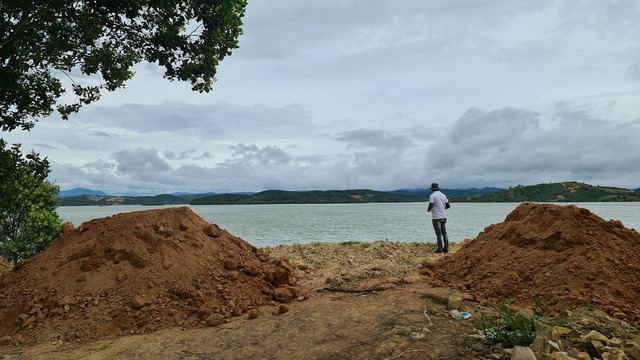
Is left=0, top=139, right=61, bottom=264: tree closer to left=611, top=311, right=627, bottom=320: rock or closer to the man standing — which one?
the man standing

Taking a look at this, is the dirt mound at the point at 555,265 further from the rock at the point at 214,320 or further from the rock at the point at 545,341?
the rock at the point at 214,320

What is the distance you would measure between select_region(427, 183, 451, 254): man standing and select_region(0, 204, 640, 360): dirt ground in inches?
150

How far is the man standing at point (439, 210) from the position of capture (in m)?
15.2

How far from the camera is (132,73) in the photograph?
11.5 metres

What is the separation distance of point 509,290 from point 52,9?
11872mm

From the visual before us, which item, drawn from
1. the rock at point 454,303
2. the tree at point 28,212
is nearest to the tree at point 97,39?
the tree at point 28,212

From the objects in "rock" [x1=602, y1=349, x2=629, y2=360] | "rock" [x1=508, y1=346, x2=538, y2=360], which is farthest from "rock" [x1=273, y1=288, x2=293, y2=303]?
"rock" [x1=602, y1=349, x2=629, y2=360]

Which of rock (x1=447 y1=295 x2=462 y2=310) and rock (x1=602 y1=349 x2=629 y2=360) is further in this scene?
rock (x1=447 y1=295 x2=462 y2=310)

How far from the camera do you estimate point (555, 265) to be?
335 inches

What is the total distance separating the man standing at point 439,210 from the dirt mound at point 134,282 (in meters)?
7.17

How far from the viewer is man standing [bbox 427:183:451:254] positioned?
49.9 ft

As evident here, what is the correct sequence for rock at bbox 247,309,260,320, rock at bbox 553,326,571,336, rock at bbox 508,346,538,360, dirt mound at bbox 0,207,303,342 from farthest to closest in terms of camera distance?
rock at bbox 247,309,260,320, dirt mound at bbox 0,207,303,342, rock at bbox 553,326,571,336, rock at bbox 508,346,538,360

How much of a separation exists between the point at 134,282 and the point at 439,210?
10859 mm

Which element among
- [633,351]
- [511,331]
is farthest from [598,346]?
[511,331]
